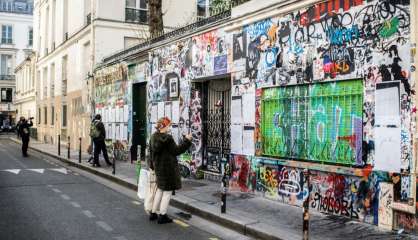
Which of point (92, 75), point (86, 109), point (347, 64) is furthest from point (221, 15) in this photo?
point (86, 109)

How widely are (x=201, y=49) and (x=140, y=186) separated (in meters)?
4.90

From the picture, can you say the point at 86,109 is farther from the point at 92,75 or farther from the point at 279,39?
the point at 279,39

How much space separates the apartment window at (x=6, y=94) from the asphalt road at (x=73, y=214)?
50.9 m

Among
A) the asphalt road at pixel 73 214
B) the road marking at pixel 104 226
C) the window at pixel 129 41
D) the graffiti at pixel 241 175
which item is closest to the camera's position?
the asphalt road at pixel 73 214

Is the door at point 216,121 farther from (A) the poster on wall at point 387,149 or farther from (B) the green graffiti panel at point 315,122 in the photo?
(A) the poster on wall at point 387,149

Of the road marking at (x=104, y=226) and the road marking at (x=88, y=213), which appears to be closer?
the road marking at (x=104, y=226)

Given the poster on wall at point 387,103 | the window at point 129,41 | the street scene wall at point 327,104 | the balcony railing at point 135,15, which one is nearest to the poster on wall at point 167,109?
the street scene wall at point 327,104

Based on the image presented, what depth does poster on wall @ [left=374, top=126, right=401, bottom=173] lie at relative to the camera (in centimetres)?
695

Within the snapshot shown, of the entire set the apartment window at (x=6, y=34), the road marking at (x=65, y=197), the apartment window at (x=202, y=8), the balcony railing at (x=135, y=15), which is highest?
the apartment window at (x=6, y=34)

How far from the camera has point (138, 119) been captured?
17250 mm

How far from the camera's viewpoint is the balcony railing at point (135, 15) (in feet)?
76.5

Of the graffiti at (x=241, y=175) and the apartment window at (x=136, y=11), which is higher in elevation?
the apartment window at (x=136, y=11)

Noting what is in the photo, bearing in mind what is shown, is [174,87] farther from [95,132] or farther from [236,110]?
[95,132]

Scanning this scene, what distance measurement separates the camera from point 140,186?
8.50 metres
